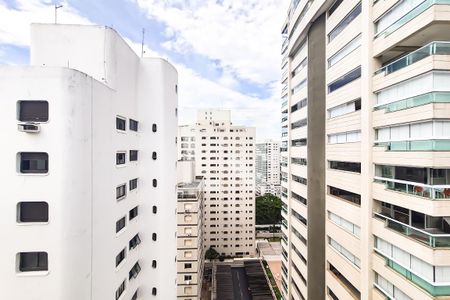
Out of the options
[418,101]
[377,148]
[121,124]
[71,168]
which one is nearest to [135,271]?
[121,124]

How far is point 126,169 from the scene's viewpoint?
1661 centimetres

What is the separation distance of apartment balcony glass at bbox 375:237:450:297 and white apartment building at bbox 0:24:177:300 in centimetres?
1472

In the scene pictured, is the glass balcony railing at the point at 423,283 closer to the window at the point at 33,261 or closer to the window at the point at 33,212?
the window at the point at 33,261

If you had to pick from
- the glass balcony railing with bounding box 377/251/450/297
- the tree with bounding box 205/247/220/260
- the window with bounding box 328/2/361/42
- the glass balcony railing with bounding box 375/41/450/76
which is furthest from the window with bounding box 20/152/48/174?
the tree with bounding box 205/247/220/260

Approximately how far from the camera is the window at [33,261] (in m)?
11.3

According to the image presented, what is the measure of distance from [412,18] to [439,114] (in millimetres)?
4641

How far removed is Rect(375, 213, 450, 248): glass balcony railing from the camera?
35.8 ft

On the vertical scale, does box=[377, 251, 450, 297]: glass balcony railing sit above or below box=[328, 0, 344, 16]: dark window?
below

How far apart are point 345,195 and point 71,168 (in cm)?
1746

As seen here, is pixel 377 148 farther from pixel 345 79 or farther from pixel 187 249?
pixel 187 249

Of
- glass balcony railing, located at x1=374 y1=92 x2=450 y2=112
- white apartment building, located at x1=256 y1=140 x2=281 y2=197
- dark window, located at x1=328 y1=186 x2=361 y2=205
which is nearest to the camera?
Result: glass balcony railing, located at x1=374 y1=92 x2=450 y2=112

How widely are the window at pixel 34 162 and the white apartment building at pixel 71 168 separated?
0.04 metres

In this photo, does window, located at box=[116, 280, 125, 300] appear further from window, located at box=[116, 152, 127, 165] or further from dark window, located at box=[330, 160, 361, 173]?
dark window, located at box=[330, 160, 361, 173]

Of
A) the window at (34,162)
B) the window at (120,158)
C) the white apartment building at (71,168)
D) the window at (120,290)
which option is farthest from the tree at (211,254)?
the window at (34,162)
